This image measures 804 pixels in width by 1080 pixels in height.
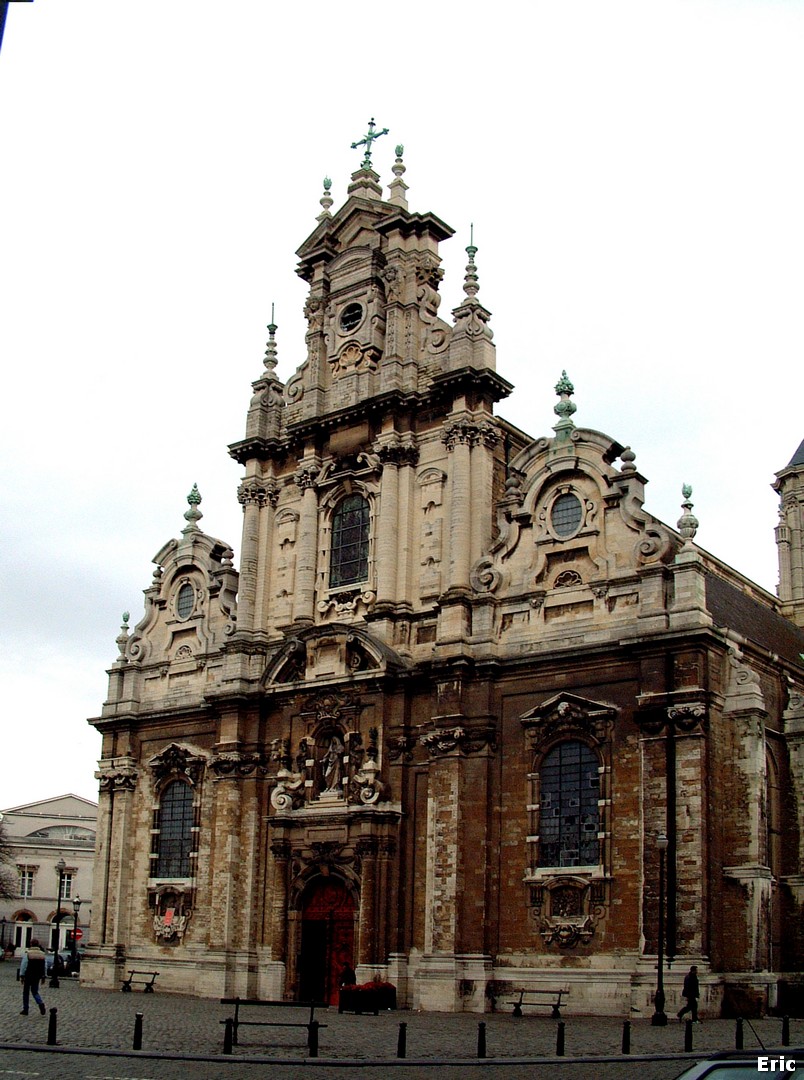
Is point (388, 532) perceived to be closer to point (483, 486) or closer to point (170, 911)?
point (483, 486)

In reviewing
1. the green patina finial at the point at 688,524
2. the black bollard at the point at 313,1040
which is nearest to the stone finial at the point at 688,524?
the green patina finial at the point at 688,524

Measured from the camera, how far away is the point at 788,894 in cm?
3428

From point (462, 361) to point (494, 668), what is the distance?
9446 mm

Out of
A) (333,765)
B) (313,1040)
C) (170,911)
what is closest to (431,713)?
(333,765)

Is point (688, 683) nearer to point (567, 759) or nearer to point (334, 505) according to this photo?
point (567, 759)

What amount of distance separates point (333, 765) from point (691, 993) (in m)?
13.2

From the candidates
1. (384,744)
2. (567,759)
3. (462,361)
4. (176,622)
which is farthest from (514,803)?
(176,622)

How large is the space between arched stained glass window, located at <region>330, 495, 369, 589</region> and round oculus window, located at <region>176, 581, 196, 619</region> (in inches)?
274

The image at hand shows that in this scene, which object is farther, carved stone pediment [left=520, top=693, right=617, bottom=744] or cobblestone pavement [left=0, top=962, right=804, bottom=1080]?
carved stone pediment [left=520, top=693, right=617, bottom=744]

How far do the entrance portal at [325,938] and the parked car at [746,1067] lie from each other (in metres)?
26.7

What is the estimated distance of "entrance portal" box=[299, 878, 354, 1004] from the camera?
121 feet

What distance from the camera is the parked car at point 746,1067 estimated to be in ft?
34.5

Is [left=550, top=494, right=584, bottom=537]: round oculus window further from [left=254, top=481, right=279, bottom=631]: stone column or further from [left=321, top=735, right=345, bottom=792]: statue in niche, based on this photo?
[left=254, top=481, right=279, bottom=631]: stone column

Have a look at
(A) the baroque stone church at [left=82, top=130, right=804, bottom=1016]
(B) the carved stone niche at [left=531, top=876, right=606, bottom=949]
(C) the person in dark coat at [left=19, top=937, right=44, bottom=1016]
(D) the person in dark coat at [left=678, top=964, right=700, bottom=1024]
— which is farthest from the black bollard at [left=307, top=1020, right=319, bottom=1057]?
(B) the carved stone niche at [left=531, top=876, right=606, bottom=949]
